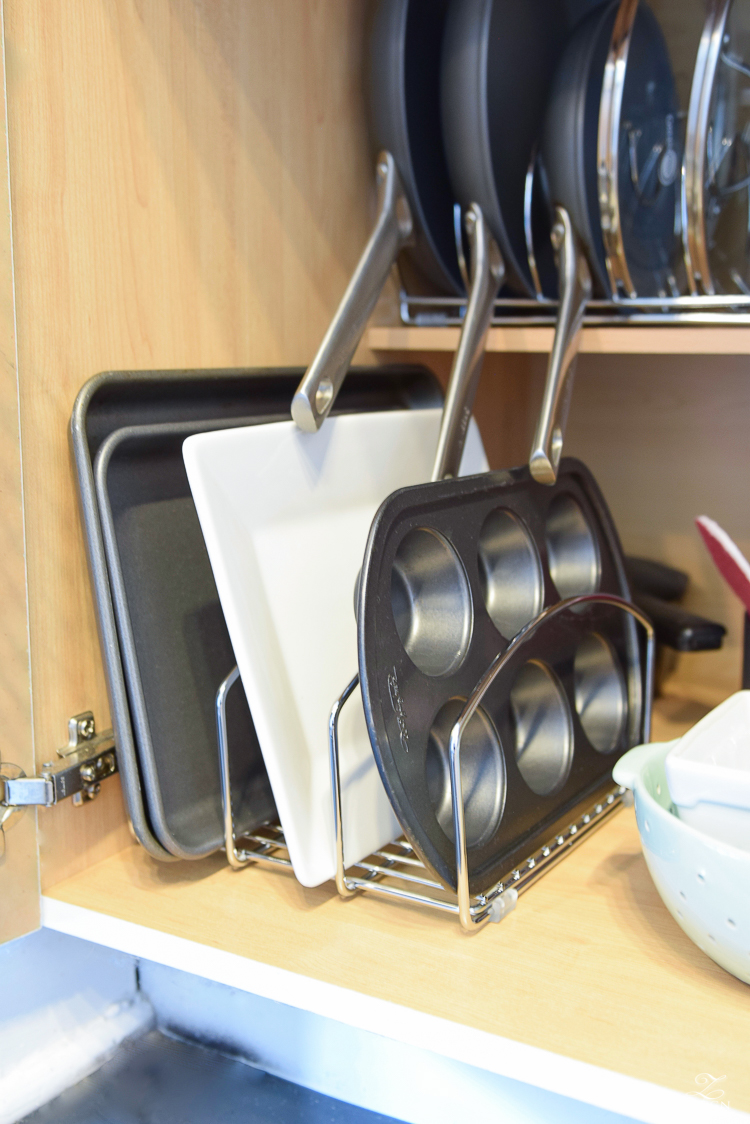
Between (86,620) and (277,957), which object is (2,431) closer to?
(86,620)

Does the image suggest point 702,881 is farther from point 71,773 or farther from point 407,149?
point 407,149

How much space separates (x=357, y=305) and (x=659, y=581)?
A: 0.47 m

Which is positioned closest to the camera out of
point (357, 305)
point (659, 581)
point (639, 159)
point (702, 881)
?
point (702, 881)

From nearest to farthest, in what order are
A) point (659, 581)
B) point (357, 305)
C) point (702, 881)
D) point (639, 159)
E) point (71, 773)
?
point (702, 881) < point (71, 773) < point (357, 305) < point (639, 159) < point (659, 581)

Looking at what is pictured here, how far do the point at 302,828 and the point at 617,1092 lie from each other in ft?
0.78

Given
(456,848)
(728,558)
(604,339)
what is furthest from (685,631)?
(456,848)

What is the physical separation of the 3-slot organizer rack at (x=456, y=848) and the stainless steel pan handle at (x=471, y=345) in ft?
0.50

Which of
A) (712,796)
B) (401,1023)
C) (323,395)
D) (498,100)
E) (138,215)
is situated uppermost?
(498,100)

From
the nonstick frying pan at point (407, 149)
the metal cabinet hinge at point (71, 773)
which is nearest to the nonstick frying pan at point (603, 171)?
the nonstick frying pan at point (407, 149)

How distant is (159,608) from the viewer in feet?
2.10

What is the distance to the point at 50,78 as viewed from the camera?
1.89 feet

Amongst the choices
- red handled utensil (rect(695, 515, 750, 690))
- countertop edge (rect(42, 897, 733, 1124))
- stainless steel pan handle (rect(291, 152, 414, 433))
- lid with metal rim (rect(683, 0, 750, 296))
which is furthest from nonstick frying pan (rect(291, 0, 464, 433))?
countertop edge (rect(42, 897, 733, 1124))

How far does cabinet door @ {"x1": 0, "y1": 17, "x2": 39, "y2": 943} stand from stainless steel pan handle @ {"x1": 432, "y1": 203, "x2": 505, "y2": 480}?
0.31 meters

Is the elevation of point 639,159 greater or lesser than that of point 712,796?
greater
